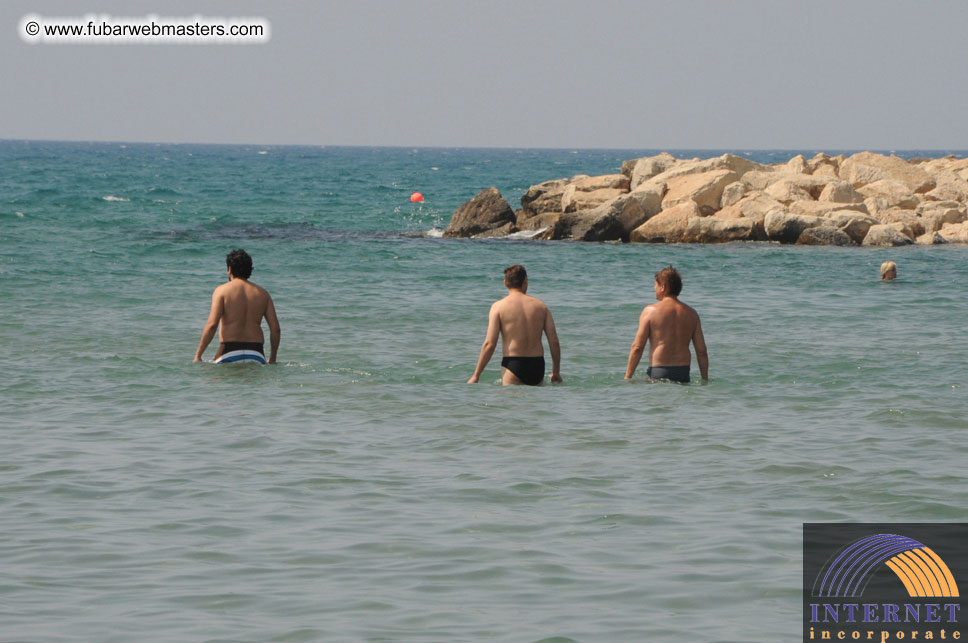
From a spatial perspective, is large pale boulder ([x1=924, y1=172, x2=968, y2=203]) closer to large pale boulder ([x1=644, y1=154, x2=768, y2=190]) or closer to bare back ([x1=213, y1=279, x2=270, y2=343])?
large pale boulder ([x1=644, y1=154, x2=768, y2=190])

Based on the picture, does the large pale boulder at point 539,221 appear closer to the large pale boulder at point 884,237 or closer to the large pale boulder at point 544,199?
the large pale boulder at point 544,199

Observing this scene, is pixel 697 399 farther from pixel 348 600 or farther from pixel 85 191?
pixel 85 191

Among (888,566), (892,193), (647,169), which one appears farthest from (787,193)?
(888,566)

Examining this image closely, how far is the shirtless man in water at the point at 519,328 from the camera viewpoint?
10836 mm

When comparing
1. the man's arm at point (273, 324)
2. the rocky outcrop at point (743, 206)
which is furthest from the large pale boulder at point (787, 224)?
the man's arm at point (273, 324)

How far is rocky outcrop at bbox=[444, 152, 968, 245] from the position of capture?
95.6 ft

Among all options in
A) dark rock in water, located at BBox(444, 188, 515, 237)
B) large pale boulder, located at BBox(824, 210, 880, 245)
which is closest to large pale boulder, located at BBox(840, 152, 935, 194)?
large pale boulder, located at BBox(824, 210, 880, 245)

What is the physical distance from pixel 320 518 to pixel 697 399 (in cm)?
487

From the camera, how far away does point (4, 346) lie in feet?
46.1

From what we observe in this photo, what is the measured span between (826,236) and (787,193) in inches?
86.1

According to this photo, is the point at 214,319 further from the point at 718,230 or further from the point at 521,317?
the point at 718,230

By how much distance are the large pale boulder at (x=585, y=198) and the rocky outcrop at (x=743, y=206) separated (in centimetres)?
3

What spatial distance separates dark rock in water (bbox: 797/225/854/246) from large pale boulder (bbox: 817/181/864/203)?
1.76 metres

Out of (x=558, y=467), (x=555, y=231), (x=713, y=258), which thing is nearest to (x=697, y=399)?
(x=558, y=467)
